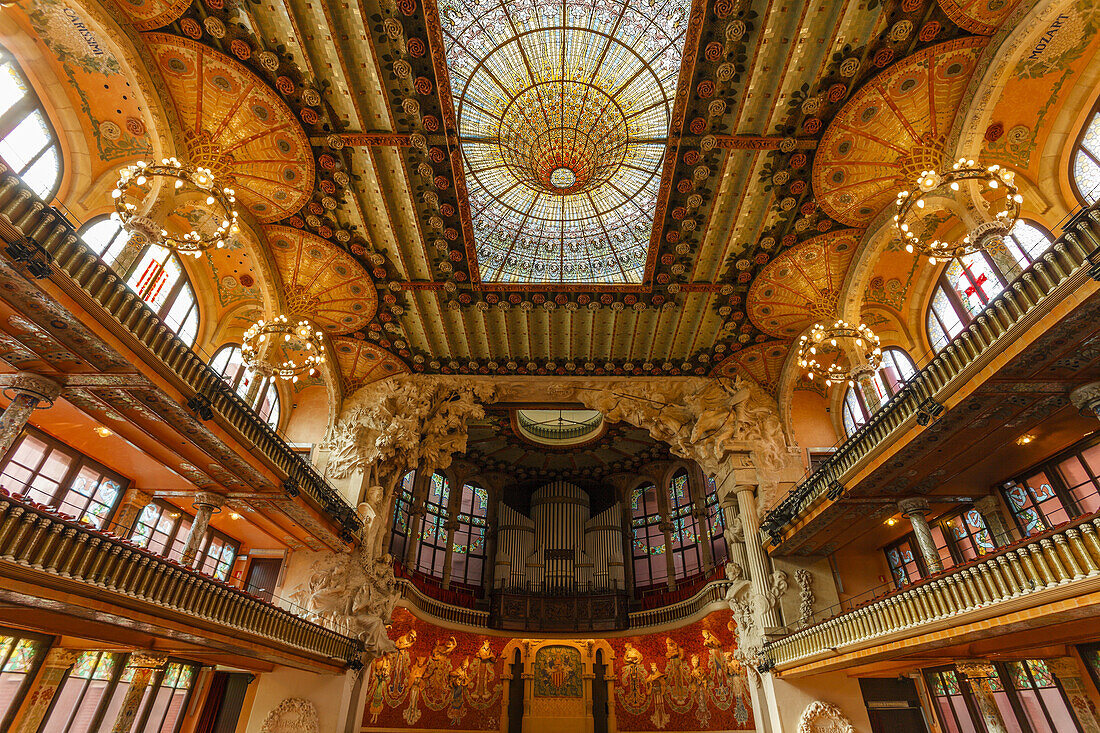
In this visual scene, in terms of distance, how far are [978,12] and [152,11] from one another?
14169mm

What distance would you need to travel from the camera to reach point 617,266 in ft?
52.7

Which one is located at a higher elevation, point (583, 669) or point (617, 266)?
→ point (617, 266)

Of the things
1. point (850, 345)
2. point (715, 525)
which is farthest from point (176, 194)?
point (715, 525)

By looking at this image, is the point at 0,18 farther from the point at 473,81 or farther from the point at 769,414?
the point at 769,414

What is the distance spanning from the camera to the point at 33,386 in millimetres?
8750

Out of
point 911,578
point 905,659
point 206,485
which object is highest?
point 206,485

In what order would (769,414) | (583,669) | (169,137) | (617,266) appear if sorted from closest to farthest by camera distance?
1. (169,137)
2. (617,266)
3. (769,414)
4. (583,669)

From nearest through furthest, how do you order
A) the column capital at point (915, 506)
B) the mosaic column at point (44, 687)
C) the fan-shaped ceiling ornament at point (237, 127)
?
the fan-shaped ceiling ornament at point (237, 127) → the mosaic column at point (44, 687) → the column capital at point (915, 506)

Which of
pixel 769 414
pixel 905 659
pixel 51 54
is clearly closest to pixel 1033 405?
pixel 905 659

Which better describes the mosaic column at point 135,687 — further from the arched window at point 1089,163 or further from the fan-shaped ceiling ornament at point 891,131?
the arched window at point 1089,163

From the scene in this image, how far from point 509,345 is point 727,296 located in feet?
22.9

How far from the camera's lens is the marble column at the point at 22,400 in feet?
27.1

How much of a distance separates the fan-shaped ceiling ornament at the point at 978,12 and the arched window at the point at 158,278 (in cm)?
1502

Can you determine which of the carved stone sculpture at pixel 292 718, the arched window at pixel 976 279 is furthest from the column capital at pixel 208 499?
the arched window at pixel 976 279
